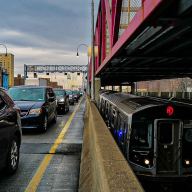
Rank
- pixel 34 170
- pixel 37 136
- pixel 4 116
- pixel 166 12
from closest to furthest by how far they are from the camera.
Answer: pixel 166 12, pixel 4 116, pixel 34 170, pixel 37 136

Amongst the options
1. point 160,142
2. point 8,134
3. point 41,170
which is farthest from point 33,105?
point 160,142

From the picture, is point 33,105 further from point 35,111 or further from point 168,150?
point 168,150

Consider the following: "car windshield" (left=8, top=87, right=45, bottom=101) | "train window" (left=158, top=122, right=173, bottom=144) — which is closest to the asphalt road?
"train window" (left=158, top=122, right=173, bottom=144)

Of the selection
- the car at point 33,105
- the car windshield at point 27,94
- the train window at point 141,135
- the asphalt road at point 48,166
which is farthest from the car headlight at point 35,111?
Answer: the train window at point 141,135

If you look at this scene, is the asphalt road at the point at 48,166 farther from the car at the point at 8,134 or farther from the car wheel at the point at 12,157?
the car at the point at 8,134

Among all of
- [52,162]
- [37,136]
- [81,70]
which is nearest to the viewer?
[52,162]

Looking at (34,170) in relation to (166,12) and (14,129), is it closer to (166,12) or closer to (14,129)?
(14,129)

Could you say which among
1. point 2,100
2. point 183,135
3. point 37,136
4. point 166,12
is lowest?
point 37,136

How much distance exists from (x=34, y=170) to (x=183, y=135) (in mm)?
3115

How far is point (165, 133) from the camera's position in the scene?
26.3 feet

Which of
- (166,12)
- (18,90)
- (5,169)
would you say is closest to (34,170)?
(5,169)

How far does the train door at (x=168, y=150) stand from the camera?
7902 millimetres

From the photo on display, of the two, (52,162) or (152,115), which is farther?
(52,162)

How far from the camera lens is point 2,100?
26.6 feet
